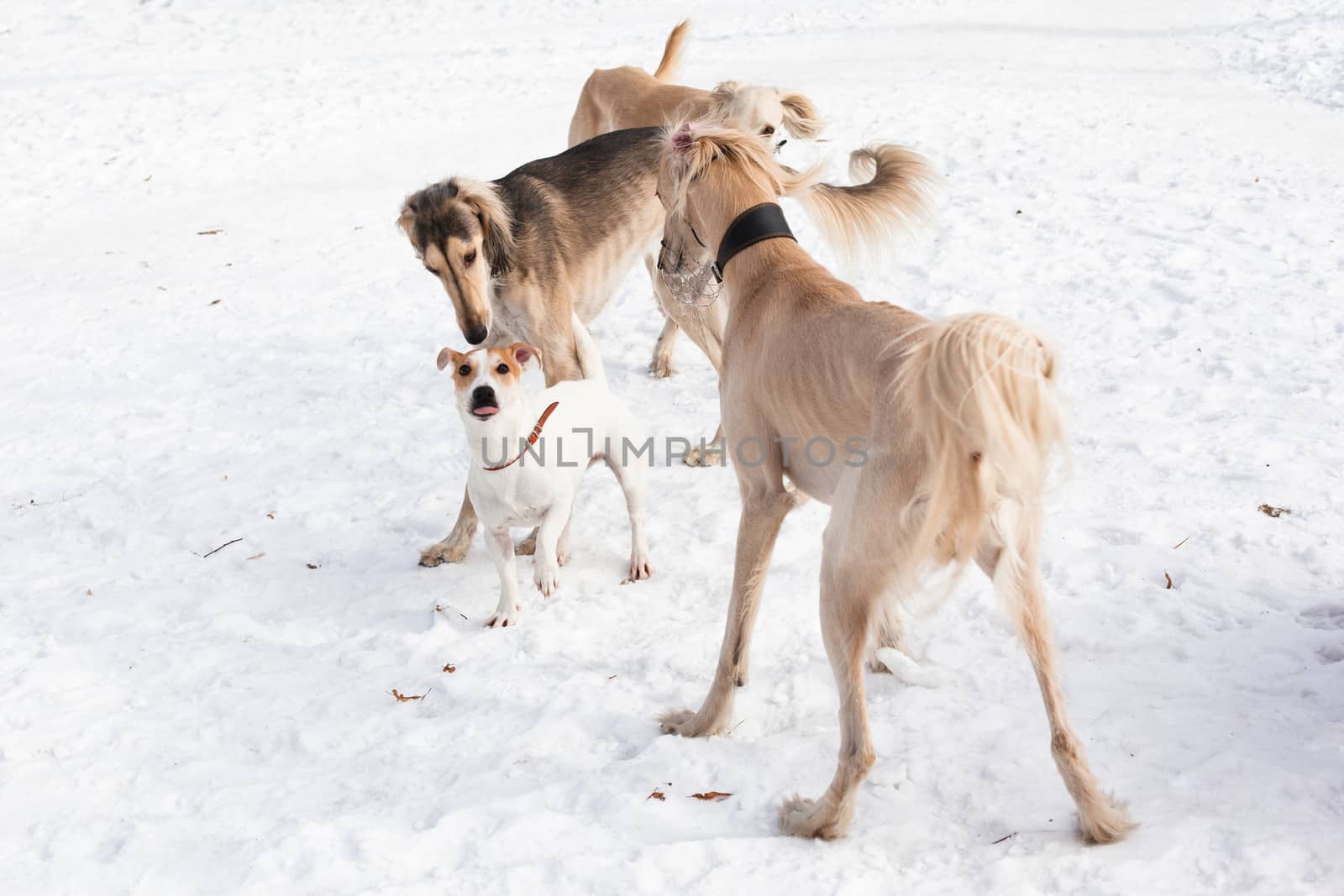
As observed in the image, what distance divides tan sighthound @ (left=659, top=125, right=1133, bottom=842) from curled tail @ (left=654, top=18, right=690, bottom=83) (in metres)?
4.44

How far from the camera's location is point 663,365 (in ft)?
20.9

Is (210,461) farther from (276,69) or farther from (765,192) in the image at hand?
(276,69)

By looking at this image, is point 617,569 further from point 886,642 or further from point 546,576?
point 886,642

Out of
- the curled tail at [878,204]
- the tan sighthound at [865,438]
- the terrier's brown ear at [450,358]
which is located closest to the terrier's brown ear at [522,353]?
→ the terrier's brown ear at [450,358]

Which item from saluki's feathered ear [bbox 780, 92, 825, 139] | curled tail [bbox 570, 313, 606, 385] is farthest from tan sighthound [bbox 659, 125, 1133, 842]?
saluki's feathered ear [bbox 780, 92, 825, 139]

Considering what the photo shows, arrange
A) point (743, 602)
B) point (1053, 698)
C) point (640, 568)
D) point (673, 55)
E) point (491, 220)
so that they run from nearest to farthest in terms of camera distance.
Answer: point (1053, 698) → point (743, 602) → point (640, 568) → point (491, 220) → point (673, 55)

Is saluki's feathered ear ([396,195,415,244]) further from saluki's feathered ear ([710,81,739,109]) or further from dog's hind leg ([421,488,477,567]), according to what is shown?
saluki's feathered ear ([710,81,739,109])

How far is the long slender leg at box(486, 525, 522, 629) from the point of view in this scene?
4.17m

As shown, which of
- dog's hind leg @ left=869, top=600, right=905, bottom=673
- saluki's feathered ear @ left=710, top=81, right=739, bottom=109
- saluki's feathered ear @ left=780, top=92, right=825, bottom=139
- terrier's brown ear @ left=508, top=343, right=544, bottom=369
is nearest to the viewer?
dog's hind leg @ left=869, top=600, right=905, bottom=673

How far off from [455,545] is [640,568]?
0.91m

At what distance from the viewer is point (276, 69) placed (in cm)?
1291

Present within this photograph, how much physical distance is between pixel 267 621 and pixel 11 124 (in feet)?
31.9

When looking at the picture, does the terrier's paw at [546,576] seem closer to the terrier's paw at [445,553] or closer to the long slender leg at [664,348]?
the terrier's paw at [445,553]

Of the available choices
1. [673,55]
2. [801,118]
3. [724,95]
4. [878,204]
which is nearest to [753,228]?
[878,204]
